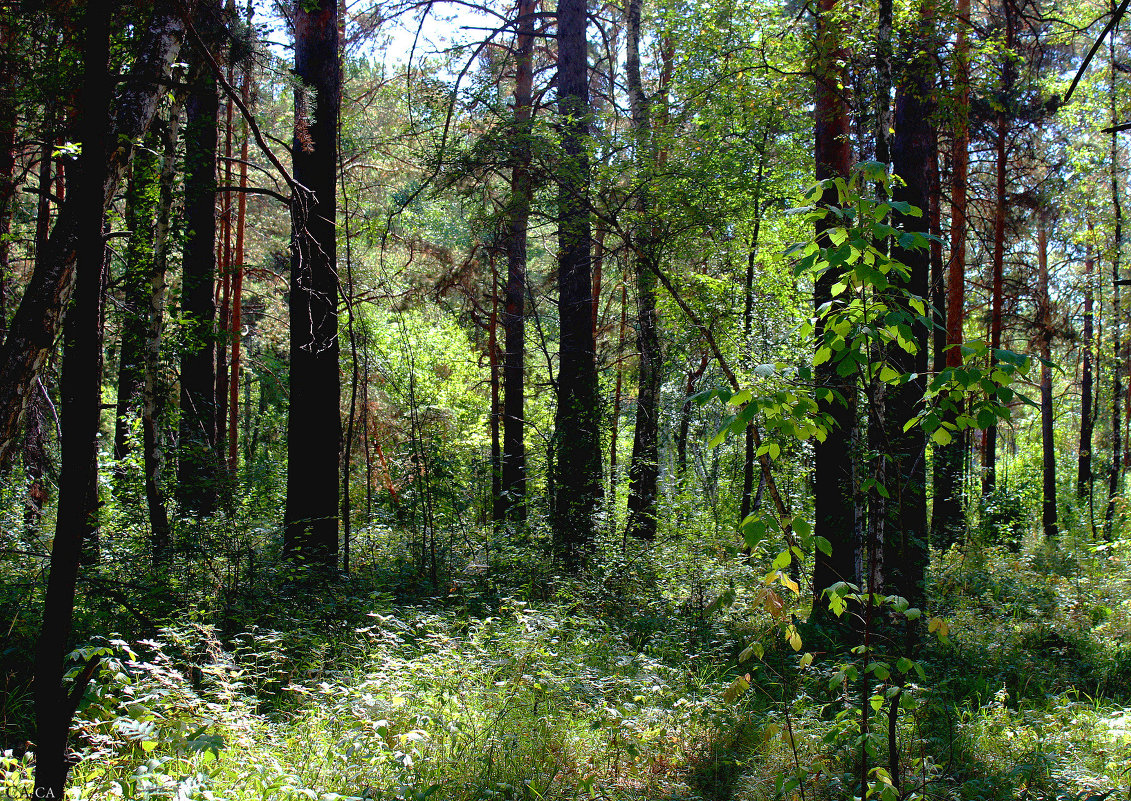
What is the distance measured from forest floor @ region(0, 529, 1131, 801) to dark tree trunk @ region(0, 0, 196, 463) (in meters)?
1.60

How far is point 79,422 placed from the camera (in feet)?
7.06

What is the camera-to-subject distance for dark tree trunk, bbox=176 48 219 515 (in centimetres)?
764

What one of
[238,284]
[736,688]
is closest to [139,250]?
[736,688]

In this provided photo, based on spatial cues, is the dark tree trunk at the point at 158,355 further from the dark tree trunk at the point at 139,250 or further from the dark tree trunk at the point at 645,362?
the dark tree trunk at the point at 645,362

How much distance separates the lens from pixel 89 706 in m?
3.77

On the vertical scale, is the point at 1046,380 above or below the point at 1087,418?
above

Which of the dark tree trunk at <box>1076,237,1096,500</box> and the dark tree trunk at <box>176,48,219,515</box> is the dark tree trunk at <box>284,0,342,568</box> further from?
the dark tree trunk at <box>1076,237,1096,500</box>

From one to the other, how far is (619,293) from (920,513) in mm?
13536

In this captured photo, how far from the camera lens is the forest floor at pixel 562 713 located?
10.9 feet

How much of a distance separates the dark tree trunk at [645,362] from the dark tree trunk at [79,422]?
24.1ft

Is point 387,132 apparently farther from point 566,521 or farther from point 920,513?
point 920,513

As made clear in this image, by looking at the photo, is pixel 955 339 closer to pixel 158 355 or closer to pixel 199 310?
pixel 158 355

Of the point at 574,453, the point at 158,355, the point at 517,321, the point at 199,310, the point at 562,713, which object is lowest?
the point at 562,713

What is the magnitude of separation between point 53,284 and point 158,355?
4394 millimetres
